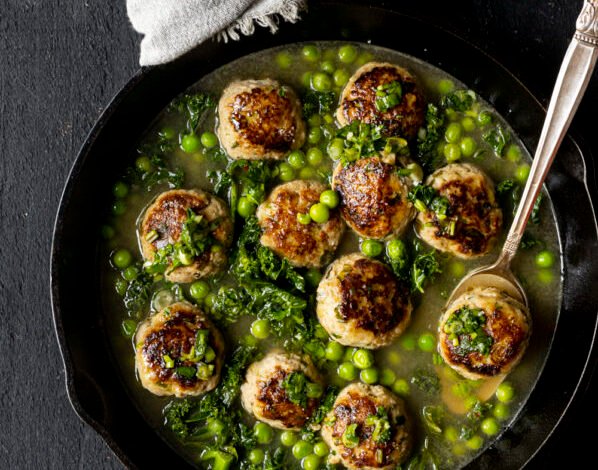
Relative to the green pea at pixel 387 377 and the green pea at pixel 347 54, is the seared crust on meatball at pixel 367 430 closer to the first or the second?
the green pea at pixel 387 377

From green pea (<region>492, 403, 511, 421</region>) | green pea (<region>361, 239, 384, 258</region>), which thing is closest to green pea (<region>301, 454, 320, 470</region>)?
green pea (<region>492, 403, 511, 421</region>)

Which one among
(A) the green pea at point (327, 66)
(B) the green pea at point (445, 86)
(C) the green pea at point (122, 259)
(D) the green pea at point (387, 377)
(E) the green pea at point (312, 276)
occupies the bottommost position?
(D) the green pea at point (387, 377)

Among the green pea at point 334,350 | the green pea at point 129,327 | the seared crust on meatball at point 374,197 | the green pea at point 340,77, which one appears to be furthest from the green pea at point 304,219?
the green pea at point 129,327

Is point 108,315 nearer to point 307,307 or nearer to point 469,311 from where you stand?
point 307,307

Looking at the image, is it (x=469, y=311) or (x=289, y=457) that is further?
(x=289, y=457)

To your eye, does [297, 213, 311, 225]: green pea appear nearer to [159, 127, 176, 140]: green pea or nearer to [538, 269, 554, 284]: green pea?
[159, 127, 176, 140]: green pea

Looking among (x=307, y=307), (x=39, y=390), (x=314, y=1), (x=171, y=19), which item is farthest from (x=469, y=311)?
(x=39, y=390)

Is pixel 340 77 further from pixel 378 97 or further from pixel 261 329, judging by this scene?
pixel 261 329
